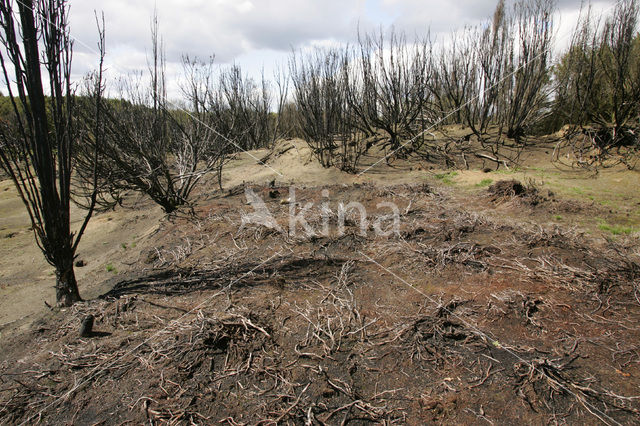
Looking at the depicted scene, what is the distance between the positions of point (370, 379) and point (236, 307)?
125cm

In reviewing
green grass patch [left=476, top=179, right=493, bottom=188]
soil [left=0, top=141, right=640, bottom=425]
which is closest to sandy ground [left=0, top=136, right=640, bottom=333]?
green grass patch [left=476, top=179, right=493, bottom=188]

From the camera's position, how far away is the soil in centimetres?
207

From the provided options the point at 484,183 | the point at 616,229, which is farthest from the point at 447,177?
the point at 616,229

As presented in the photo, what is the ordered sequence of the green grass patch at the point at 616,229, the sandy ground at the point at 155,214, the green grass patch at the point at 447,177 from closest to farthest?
the green grass patch at the point at 616,229
the sandy ground at the point at 155,214
the green grass patch at the point at 447,177

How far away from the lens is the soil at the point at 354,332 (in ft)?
6.79

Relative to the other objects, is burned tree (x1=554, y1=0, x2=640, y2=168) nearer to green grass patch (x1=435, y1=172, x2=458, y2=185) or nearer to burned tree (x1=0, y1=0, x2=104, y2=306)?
green grass patch (x1=435, y1=172, x2=458, y2=185)

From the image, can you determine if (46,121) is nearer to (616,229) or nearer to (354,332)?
(354,332)

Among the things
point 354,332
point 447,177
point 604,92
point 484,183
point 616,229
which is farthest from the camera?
point 604,92

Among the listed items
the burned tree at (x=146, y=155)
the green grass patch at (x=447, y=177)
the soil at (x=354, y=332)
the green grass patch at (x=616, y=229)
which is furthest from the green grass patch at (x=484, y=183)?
the burned tree at (x=146, y=155)

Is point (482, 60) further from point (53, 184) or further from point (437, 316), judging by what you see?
point (53, 184)

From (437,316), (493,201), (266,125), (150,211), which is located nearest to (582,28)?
(493,201)

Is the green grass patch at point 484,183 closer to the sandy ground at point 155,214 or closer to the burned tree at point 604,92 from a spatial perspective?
the sandy ground at point 155,214

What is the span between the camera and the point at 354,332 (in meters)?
2.64

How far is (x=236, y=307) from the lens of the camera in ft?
9.83
